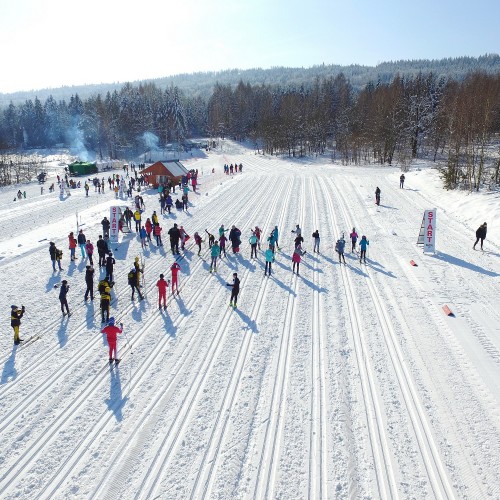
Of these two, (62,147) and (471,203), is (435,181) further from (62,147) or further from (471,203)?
(62,147)

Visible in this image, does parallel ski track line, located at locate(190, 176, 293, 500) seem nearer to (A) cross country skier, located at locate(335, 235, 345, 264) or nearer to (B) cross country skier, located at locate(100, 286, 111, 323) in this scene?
(B) cross country skier, located at locate(100, 286, 111, 323)

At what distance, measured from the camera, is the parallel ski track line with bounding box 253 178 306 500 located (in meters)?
6.39

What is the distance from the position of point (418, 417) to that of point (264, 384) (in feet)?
10.2

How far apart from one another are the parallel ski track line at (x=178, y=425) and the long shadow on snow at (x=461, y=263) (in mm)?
9954

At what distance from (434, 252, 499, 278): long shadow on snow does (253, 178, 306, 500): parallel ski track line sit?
27.5 feet

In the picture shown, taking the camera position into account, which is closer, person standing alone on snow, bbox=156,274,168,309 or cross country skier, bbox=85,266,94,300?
person standing alone on snow, bbox=156,274,168,309

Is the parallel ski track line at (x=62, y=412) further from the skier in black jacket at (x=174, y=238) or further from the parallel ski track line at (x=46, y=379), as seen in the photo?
the skier in black jacket at (x=174, y=238)

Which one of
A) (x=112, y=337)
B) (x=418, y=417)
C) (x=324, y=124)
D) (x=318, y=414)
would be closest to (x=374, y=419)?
(x=418, y=417)

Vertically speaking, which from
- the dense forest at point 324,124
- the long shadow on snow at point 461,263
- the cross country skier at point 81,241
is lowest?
the long shadow on snow at point 461,263

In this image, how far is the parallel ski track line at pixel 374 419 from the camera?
6.39 meters

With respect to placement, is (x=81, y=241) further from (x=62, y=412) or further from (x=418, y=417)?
(x=418, y=417)

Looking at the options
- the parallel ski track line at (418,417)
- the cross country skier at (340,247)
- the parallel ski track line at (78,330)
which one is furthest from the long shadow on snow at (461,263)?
the parallel ski track line at (78,330)

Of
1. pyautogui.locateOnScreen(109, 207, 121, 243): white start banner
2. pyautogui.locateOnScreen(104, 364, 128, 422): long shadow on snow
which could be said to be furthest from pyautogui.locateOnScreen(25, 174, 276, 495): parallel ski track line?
pyautogui.locateOnScreen(109, 207, 121, 243): white start banner

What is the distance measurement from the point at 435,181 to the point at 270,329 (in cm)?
2693
